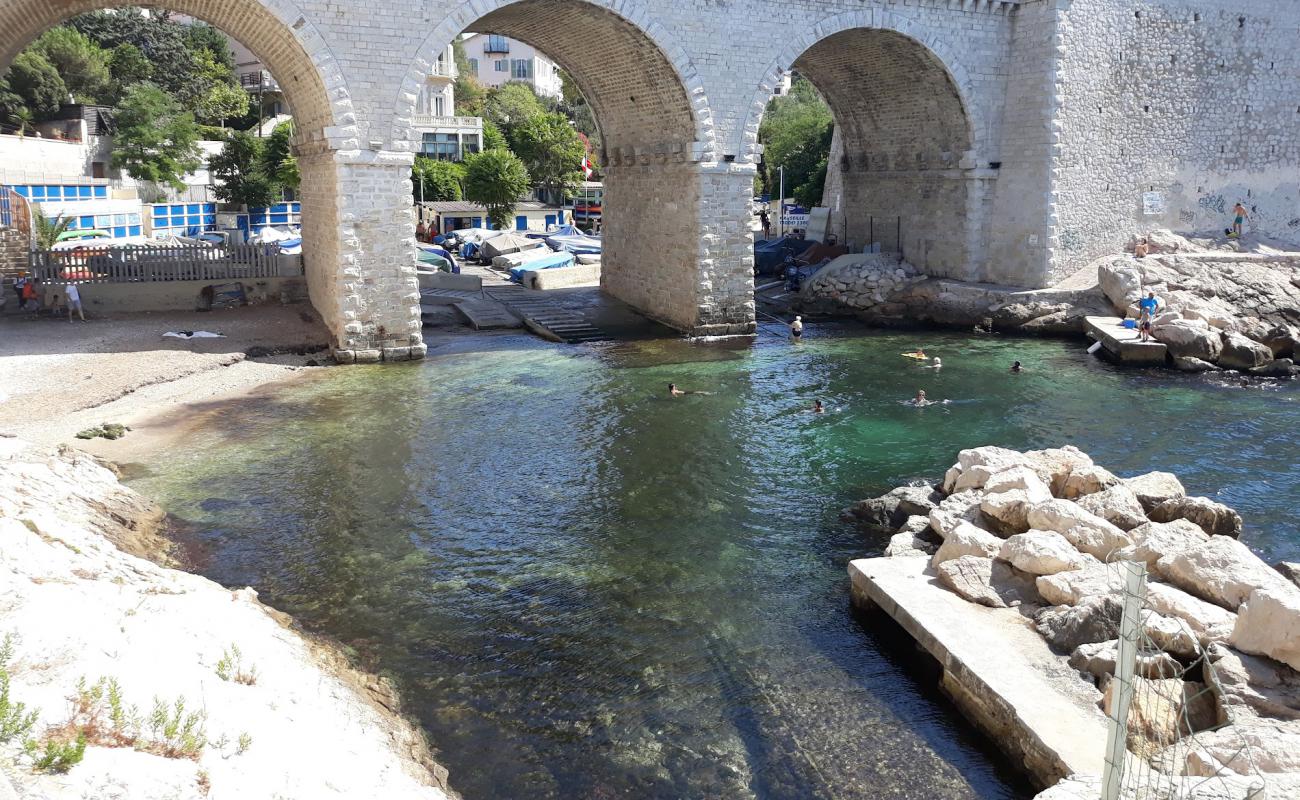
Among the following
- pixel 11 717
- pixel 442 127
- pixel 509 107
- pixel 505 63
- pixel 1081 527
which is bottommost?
pixel 1081 527

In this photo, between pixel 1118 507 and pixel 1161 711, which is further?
pixel 1118 507

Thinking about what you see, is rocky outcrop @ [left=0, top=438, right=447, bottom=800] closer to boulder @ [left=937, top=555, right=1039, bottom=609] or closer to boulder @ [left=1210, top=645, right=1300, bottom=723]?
boulder @ [left=937, top=555, right=1039, bottom=609]

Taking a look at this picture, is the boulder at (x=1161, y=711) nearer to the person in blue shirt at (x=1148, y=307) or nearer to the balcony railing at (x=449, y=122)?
the person in blue shirt at (x=1148, y=307)

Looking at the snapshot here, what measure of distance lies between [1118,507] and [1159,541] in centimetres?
92

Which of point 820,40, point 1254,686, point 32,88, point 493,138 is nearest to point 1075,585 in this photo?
point 1254,686

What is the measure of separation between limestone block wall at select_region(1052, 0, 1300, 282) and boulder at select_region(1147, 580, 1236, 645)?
57.3 feet

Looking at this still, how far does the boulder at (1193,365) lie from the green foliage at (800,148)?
24948mm

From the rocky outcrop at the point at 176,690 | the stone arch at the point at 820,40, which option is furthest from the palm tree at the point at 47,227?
the rocky outcrop at the point at 176,690

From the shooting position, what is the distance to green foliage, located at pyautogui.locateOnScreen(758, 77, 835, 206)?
4428 cm

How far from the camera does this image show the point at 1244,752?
5.86 m

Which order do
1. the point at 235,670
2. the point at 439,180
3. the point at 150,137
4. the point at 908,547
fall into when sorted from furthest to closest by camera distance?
1. the point at 439,180
2. the point at 150,137
3. the point at 908,547
4. the point at 235,670

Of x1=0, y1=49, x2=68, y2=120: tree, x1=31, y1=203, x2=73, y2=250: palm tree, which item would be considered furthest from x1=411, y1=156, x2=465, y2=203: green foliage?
x1=31, y1=203, x2=73, y2=250: palm tree

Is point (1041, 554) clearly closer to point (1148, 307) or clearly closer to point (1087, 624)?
point (1087, 624)

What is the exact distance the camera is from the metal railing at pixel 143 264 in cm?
2100
